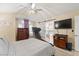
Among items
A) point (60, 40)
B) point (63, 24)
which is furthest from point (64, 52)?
point (63, 24)

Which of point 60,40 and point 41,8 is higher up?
point 41,8

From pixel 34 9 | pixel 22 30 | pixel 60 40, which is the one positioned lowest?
pixel 60 40

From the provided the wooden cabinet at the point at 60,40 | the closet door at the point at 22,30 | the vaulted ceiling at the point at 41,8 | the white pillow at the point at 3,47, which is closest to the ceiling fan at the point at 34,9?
the vaulted ceiling at the point at 41,8

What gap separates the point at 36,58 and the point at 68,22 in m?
0.59

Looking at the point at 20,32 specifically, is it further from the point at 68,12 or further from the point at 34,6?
the point at 68,12

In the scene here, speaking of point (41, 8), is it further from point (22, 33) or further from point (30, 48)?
point (30, 48)

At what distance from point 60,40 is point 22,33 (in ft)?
1.61

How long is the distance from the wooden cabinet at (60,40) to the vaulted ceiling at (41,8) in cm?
27

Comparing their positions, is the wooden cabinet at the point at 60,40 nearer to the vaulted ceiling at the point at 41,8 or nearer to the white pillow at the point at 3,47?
the vaulted ceiling at the point at 41,8

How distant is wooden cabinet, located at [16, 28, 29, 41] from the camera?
4.86ft

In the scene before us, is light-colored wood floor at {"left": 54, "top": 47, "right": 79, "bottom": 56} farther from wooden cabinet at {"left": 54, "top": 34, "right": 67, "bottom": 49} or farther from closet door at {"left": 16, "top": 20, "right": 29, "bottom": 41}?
closet door at {"left": 16, "top": 20, "right": 29, "bottom": 41}

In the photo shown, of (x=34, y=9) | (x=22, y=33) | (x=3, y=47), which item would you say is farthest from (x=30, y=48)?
(x=34, y=9)

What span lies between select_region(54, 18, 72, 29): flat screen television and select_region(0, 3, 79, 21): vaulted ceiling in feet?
0.37

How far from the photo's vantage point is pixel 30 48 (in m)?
1.51
